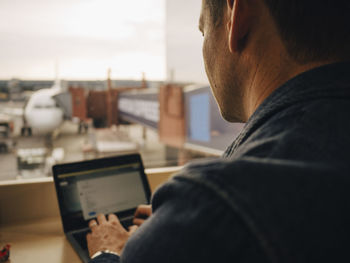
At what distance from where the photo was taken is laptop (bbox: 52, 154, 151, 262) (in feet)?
2.16

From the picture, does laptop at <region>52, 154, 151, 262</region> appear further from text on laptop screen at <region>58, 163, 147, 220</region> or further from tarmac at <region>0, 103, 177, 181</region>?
tarmac at <region>0, 103, 177, 181</region>

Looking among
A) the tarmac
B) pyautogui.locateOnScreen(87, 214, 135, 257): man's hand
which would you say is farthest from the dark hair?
the tarmac

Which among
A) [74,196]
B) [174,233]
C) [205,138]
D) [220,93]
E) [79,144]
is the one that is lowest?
[79,144]

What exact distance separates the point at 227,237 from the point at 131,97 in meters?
4.48

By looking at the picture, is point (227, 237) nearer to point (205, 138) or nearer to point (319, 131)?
point (319, 131)

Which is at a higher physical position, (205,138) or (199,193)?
(199,193)

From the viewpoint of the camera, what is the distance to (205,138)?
2732 mm

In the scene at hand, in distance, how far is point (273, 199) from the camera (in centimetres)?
19

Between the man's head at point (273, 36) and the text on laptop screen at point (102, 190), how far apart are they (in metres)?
0.45

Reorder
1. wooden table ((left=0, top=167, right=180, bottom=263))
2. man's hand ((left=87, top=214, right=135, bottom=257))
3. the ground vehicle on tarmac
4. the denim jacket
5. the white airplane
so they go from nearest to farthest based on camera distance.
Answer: the denim jacket, man's hand ((left=87, top=214, right=135, bottom=257)), wooden table ((left=0, top=167, right=180, bottom=263)), the ground vehicle on tarmac, the white airplane

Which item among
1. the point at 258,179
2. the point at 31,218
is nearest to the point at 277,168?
the point at 258,179

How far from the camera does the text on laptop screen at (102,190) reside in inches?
26.2

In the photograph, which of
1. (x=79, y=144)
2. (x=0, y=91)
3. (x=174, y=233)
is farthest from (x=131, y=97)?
(x=0, y=91)

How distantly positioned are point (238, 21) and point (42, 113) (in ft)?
28.5
